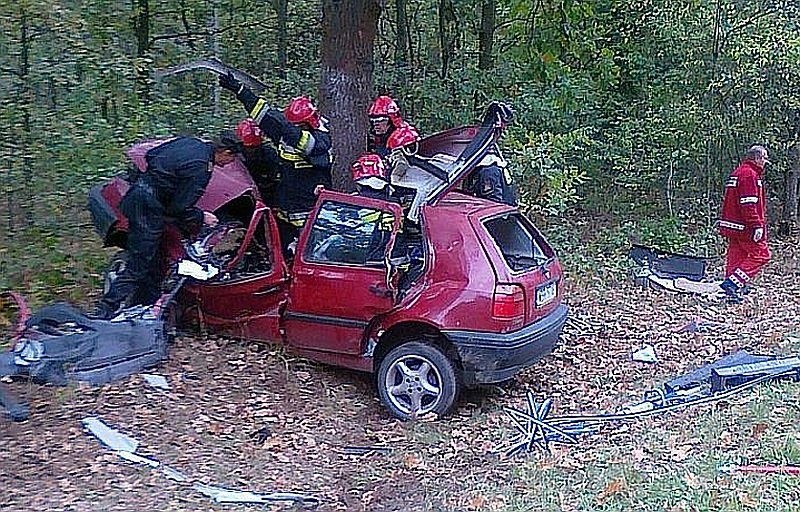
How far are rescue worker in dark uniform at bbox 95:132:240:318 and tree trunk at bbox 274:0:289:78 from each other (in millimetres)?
7351

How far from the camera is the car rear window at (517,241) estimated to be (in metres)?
8.13

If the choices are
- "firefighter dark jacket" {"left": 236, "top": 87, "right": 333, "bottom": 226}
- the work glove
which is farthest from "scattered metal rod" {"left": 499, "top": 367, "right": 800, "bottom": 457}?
the work glove

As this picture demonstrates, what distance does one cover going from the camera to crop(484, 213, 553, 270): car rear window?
8.13 metres

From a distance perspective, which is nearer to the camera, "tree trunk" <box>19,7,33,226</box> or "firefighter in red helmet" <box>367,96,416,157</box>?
"firefighter in red helmet" <box>367,96,416,157</box>

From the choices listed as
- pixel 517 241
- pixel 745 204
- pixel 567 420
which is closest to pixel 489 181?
pixel 517 241

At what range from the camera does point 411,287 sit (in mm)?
8117

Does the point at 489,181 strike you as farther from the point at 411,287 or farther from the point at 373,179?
the point at 411,287

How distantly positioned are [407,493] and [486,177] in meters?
3.74

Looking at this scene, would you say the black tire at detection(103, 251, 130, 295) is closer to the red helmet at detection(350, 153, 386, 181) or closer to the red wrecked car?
the red wrecked car

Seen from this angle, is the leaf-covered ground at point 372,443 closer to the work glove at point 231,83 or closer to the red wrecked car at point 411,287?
the red wrecked car at point 411,287

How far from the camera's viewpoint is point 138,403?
754 centimetres

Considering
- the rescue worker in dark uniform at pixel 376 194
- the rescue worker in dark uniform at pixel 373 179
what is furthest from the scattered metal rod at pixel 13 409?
the rescue worker in dark uniform at pixel 373 179

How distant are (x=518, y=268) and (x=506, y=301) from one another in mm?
390

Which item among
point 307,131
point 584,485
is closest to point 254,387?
point 307,131
